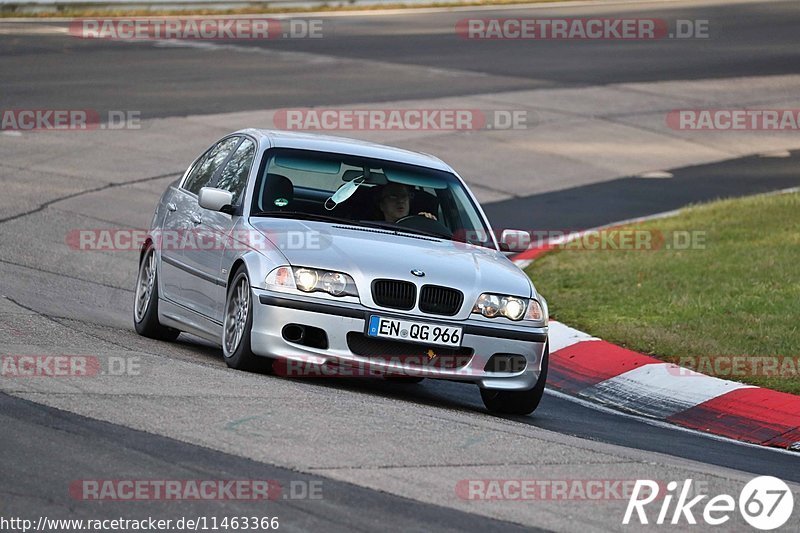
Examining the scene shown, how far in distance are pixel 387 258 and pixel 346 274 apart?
310 millimetres

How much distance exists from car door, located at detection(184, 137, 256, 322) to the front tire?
0.17m

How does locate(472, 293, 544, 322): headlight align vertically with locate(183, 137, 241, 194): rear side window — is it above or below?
below

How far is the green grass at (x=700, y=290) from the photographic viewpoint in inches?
445

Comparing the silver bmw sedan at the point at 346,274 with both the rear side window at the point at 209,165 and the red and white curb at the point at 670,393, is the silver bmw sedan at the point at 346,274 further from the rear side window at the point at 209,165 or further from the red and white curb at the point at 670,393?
the red and white curb at the point at 670,393

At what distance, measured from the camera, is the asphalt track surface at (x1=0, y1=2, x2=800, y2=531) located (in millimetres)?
6113

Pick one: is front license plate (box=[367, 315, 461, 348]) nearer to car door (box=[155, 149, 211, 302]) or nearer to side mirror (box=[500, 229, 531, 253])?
side mirror (box=[500, 229, 531, 253])

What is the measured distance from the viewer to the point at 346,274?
28.3ft

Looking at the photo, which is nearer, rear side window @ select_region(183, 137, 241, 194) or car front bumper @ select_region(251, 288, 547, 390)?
car front bumper @ select_region(251, 288, 547, 390)

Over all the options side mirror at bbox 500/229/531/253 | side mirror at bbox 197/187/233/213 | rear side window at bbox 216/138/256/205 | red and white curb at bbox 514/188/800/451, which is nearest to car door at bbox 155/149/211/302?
rear side window at bbox 216/138/256/205

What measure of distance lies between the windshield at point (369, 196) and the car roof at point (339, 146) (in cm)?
6

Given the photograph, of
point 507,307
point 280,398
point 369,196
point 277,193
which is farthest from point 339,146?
point 280,398

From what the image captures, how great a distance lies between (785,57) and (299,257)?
2484cm

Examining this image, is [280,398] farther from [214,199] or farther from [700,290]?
[700,290]

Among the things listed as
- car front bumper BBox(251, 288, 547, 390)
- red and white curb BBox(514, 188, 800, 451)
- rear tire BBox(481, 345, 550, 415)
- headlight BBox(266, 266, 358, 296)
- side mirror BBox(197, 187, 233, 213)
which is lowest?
red and white curb BBox(514, 188, 800, 451)
